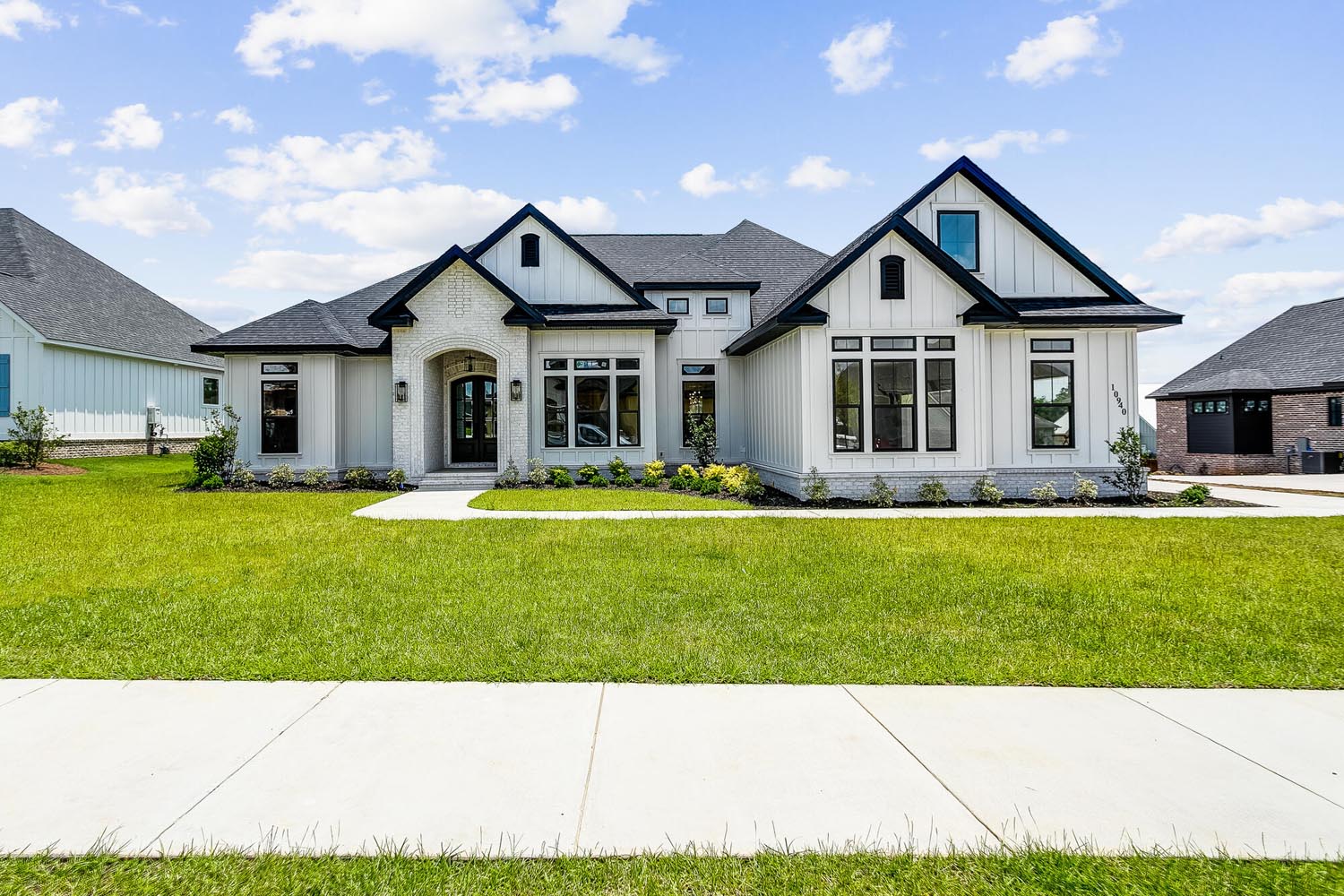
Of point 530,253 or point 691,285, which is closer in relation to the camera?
point 530,253

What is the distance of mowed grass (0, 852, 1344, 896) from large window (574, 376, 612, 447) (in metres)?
14.6

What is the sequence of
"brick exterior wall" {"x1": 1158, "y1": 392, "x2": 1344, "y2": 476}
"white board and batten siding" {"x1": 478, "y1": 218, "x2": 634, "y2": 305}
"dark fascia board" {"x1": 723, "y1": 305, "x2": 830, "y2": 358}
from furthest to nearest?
"brick exterior wall" {"x1": 1158, "y1": 392, "x2": 1344, "y2": 476}
"white board and batten siding" {"x1": 478, "y1": 218, "x2": 634, "y2": 305}
"dark fascia board" {"x1": 723, "y1": 305, "x2": 830, "y2": 358}

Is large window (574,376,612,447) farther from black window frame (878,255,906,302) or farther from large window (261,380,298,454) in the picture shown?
large window (261,380,298,454)

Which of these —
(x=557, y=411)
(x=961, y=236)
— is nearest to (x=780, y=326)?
(x=961, y=236)

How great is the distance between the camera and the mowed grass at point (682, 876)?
2.36 m

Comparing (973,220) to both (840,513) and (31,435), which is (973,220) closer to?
(840,513)

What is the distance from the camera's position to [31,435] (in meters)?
19.9

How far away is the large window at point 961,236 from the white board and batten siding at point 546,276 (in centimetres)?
747

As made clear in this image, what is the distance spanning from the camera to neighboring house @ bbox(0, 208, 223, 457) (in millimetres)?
21609

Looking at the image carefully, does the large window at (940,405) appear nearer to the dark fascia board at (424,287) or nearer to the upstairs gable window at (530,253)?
the dark fascia board at (424,287)

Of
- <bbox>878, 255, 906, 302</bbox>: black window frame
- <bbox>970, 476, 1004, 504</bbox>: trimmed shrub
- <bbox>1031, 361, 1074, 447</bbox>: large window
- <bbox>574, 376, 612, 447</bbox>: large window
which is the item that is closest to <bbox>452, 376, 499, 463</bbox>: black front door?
<bbox>574, 376, 612, 447</bbox>: large window

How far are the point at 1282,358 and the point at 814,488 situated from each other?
21.4 metres

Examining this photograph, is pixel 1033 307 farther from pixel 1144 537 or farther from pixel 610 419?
pixel 610 419

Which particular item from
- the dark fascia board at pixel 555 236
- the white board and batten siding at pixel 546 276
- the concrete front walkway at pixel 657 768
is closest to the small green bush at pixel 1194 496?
the concrete front walkway at pixel 657 768
